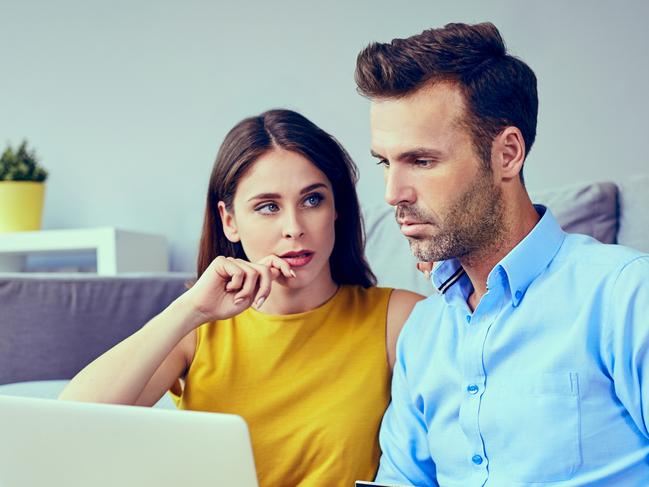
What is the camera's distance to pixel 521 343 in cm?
103

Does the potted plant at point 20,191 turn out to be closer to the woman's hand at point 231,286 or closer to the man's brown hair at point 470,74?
the woman's hand at point 231,286

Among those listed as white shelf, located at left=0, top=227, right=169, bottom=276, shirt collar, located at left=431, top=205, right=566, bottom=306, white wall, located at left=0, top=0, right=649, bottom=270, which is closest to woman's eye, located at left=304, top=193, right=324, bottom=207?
shirt collar, located at left=431, top=205, right=566, bottom=306

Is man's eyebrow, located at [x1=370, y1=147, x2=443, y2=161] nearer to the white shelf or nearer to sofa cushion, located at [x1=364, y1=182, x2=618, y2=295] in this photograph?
sofa cushion, located at [x1=364, y1=182, x2=618, y2=295]

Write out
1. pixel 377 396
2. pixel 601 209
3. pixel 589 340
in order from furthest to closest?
pixel 601 209 → pixel 377 396 → pixel 589 340

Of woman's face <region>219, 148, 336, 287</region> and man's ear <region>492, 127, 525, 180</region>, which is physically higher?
man's ear <region>492, 127, 525, 180</region>

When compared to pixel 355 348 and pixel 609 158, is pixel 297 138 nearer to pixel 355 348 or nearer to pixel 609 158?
pixel 355 348

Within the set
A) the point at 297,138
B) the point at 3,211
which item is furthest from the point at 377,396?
the point at 3,211

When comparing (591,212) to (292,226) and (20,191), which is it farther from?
(20,191)

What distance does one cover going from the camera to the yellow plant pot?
2.47 meters

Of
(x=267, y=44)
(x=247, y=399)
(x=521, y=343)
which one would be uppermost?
(x=267, y=44)

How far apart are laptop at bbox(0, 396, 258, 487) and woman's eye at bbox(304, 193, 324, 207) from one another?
638 millimetres

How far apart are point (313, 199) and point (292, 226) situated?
0.08 metres

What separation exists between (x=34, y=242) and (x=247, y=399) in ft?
4.33

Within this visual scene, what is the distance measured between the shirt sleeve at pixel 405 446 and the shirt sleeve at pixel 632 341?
0.33 meters
